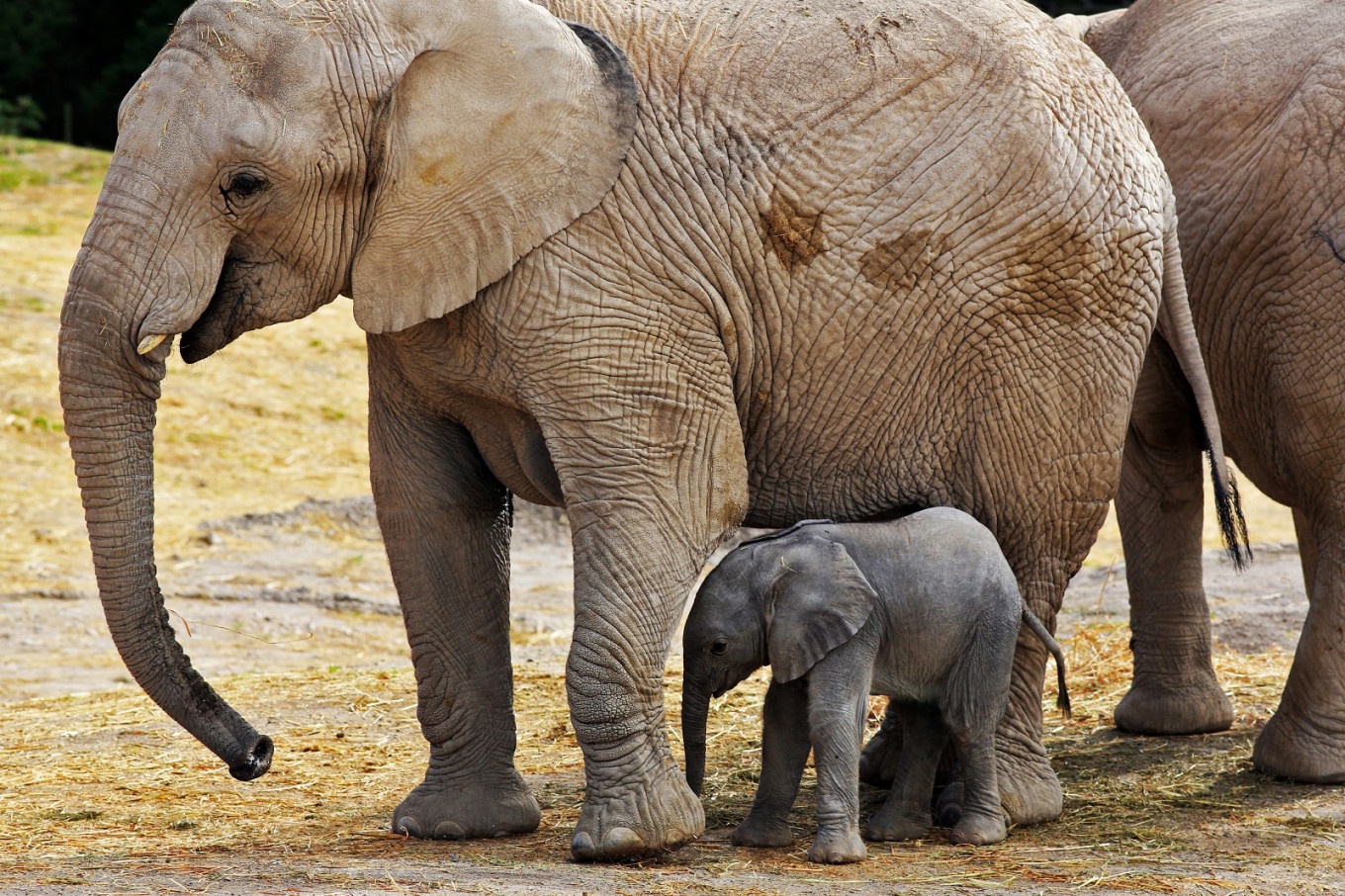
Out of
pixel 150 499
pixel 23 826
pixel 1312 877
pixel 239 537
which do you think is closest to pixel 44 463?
pixel 239 537


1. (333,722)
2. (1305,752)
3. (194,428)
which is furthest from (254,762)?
(194,428)

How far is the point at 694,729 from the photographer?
540cm

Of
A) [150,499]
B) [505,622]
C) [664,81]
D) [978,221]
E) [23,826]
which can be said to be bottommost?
[23,826]

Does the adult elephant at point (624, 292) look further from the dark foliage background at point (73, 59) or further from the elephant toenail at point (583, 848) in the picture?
the dark foliage background at point (73, 59)

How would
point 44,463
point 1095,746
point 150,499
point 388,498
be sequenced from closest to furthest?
1. point 150,499
2. point 388,498
3. point 1095,746
4. point 44,463

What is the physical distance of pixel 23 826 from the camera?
5848mm

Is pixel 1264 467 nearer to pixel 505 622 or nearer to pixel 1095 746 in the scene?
pixel 1095 746

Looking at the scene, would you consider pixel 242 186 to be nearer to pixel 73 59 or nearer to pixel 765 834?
pixel 765 834

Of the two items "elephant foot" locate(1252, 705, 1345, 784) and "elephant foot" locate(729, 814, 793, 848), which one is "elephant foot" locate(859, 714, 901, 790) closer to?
"elephant foot" locate(729, 814, 793, 848)

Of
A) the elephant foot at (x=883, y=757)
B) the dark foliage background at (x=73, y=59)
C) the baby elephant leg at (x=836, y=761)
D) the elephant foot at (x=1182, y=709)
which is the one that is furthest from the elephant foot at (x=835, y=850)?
the dark foliage background at (x=73, y=59)

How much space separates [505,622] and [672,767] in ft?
2.93

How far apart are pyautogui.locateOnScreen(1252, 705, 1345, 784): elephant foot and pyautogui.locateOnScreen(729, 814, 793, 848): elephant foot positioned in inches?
85.6

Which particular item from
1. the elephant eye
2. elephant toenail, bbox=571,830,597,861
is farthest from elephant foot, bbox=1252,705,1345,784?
the elephant eye

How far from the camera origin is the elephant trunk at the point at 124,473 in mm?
4883
